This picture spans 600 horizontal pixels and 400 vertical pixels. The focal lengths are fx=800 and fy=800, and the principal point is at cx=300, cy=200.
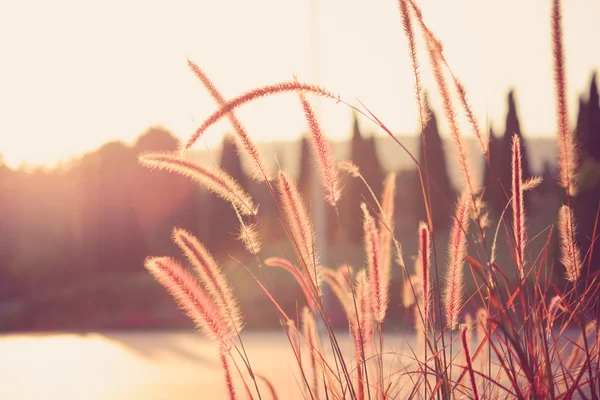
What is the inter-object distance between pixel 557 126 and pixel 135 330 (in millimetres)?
13683

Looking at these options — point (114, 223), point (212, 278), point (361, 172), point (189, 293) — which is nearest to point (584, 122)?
point (361, 172)

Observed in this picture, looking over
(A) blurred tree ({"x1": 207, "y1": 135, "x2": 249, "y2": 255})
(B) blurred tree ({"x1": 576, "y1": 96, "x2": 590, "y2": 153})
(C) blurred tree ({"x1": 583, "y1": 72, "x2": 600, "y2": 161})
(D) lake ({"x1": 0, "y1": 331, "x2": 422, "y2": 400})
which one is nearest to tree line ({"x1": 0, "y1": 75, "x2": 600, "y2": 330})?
(A) blurred tree ({"x1": 207, "y1": 135, "x2": 249, "y2": 255})

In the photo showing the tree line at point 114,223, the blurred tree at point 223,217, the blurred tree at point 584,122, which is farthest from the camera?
the blurred tree at point 223,217

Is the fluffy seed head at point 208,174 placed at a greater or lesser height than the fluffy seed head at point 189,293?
greater

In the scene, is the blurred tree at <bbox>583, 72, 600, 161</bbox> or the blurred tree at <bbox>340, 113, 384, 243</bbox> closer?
the blurred tree at <bbox>583, 72, 600, 161</bbox>

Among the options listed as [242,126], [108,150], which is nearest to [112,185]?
[108,150]

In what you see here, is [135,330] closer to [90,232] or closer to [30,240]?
[90,232]

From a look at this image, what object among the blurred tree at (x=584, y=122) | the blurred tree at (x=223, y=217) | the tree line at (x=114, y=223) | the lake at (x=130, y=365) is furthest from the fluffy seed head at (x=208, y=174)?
the blurred tree at (x=223, y=217)

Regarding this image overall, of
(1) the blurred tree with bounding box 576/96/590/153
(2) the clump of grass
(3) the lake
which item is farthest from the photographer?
(1) the blurred tree with bounding box 576/96/590/153

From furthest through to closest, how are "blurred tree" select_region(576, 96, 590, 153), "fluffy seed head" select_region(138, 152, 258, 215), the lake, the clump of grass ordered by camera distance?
"blurred tree" select_region(576, 96, 590, 153) < the lake < "fluffy seed head" select_region(138, 152, 258, 215) < the clump of grass

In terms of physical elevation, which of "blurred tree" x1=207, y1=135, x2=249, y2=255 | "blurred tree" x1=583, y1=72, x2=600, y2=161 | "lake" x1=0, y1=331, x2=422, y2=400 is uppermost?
"blurred tree" x1=583, y1=72, x2=600, y2=161

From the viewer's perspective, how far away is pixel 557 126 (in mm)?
2160

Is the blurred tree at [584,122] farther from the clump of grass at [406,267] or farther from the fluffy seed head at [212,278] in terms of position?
the fluffy seed head at [212,278]

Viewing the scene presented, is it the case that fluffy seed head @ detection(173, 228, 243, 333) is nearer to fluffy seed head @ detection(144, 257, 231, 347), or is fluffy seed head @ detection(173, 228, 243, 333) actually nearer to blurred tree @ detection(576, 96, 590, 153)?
fluffy seed head @ detection(144, 257, 231, 347)
